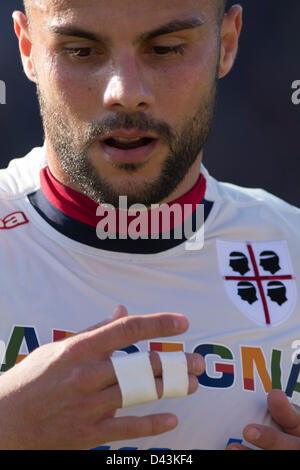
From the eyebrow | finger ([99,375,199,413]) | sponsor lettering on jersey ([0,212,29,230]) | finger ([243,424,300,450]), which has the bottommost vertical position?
finger ([243,424,300,450])

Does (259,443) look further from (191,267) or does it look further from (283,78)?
(283,78)

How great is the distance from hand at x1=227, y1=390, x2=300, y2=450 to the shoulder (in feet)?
2.01

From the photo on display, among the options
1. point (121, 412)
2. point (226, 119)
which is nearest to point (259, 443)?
point (121, 412)

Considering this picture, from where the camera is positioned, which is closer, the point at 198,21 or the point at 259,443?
the point at 259,443

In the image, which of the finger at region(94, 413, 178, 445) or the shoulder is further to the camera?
the shoulder

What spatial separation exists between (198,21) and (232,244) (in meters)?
0.45

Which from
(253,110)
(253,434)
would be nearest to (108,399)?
(253,434)

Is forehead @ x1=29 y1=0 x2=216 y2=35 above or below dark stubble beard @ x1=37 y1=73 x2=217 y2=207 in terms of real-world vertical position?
above

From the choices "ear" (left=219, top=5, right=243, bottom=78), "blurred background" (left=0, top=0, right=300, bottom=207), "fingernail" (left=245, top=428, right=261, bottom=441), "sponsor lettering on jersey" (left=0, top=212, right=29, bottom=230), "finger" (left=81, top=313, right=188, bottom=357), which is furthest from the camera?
"blurred background" (left=0, top=0, right=300, bottom=207)

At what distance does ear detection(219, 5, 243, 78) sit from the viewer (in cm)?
156

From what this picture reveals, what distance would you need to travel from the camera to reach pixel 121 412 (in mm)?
1253

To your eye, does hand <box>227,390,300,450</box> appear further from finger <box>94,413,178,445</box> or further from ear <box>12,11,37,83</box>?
ear <box>12,11,37,83</box>

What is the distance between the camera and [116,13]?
1272mm

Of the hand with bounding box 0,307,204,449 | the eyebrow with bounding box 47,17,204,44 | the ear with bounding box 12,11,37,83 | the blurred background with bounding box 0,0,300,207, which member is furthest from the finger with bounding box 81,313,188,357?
the blurred background with bounding box 0,0,300,207
